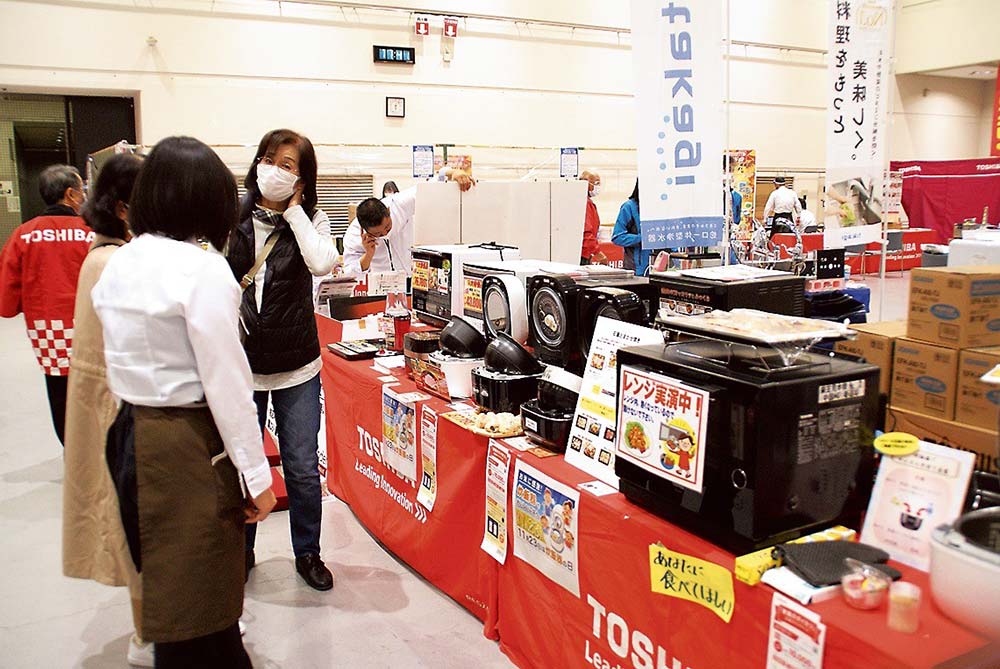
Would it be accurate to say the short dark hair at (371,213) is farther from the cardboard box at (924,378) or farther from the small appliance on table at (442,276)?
the cardboard box at (924,378)

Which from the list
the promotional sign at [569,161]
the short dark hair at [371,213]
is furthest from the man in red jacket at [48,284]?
A: the promotional sign at [569,161]

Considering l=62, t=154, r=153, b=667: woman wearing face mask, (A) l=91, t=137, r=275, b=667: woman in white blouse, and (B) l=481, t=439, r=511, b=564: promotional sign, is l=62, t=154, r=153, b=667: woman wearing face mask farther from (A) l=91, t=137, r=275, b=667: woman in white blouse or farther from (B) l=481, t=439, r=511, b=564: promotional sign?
(B) l=481, t=439, r=511, b=564: promotional sign

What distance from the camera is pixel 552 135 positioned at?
1181cm

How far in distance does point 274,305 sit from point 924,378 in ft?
6.25

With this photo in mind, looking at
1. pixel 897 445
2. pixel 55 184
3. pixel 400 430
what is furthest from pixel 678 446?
pixel 55 184

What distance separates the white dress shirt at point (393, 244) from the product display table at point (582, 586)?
5.00 ft

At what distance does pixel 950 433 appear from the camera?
174 cm

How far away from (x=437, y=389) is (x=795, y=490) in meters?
1.50

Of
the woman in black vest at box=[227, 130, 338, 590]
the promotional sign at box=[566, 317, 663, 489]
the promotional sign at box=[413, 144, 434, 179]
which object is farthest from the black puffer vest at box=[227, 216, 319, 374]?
the promotional sign at box=[413, 144, 434, 179]

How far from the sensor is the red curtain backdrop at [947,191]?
13.7 metres

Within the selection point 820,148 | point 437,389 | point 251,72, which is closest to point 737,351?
point 437,389

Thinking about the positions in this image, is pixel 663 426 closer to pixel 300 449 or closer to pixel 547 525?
pixel 547 525

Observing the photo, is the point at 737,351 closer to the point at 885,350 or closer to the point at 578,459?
the point at 885,350

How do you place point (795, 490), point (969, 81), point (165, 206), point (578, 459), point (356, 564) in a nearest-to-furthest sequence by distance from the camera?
point (795, 490), point (165, 206), point (578, 459), point (356, 564), point (969, 81)
